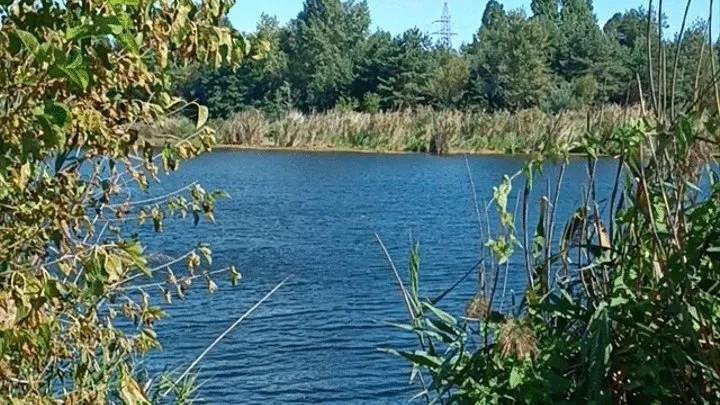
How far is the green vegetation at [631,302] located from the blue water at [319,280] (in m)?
0.64

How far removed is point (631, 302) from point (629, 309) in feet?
0.08

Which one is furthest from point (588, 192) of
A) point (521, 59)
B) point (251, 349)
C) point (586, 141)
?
point (521, 59)

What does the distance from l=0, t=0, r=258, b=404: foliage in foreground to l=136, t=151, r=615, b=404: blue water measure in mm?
1547

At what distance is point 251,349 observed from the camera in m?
9.81

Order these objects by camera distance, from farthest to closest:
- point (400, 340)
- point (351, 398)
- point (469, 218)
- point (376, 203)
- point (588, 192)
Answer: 1. point (376, 203)
2. point (469, 218)
3. point (400, 340)
4. point (351, 398)
5. point (588, 192)

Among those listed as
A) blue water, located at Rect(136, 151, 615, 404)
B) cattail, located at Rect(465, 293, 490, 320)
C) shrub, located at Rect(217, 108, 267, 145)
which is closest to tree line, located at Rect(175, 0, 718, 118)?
shrub, located at Rect(217, 108, 267, 145)

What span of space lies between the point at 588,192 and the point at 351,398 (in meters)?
5.36

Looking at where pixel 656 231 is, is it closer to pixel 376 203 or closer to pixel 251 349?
pixel 251 349

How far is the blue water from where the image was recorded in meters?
8.97

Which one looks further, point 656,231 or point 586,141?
point 586,141

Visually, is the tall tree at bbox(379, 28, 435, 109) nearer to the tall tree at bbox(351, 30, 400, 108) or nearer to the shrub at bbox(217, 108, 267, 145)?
the tall tree at bbox(351, 30, 400, 108)

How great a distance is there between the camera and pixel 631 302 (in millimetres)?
3139

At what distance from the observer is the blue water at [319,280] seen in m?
8.97

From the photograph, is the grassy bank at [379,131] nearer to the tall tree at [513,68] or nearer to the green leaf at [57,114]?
the tall tree at [513,68]
